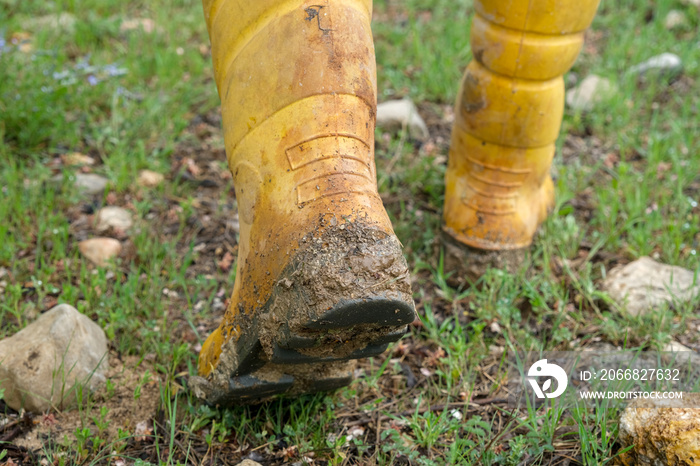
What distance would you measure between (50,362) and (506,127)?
132 cm

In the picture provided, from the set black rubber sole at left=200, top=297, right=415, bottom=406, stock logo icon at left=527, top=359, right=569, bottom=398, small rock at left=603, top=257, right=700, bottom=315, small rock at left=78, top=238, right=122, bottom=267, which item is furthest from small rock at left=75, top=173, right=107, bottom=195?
small rock at left=603, top=257, right=700, bottom=315

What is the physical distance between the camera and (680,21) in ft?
11.5

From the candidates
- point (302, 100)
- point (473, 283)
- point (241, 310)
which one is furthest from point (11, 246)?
point (473, 283)

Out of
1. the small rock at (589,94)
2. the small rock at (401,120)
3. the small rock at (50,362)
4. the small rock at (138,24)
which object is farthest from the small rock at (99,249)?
the small rock at (589,94)

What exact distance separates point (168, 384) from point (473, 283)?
94 centimetres

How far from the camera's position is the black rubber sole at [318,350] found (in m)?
1.13

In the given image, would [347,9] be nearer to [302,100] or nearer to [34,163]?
[302,100]

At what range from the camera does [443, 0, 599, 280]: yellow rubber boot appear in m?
1.75

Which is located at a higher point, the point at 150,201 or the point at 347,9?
the point at 347,9

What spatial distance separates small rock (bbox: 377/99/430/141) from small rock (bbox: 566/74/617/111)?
72cm

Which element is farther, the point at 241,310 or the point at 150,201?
the point at 150,201

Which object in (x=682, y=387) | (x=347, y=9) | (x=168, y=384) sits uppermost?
(x=347, y=9)

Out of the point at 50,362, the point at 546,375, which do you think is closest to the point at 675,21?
the point at 546,375

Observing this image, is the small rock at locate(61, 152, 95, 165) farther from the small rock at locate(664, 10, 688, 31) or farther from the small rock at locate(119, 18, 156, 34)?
the small rock at locate(664, 10, 688, 31)
